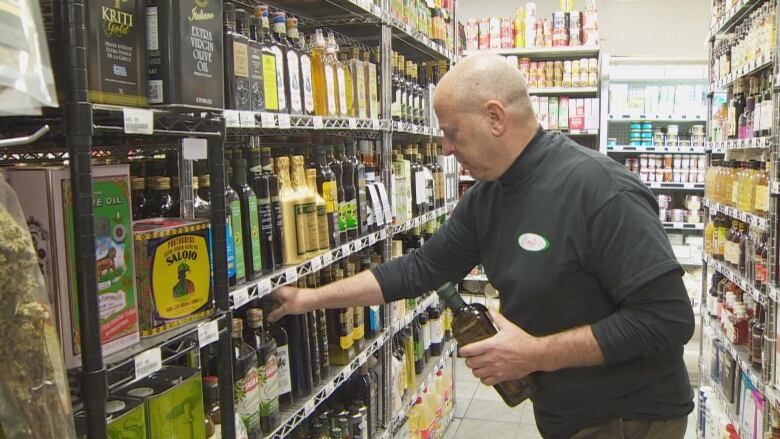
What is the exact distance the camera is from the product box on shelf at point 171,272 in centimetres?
159

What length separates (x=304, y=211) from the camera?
2.41 meters

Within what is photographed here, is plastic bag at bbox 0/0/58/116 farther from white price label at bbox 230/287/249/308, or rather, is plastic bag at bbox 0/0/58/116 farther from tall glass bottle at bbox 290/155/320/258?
tall glass bottle at bbox 290/155/320/258

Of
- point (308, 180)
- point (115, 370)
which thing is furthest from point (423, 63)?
point (115, 370)

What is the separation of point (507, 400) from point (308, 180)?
1033 mm

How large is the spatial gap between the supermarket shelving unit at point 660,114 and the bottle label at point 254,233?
5.50 metres

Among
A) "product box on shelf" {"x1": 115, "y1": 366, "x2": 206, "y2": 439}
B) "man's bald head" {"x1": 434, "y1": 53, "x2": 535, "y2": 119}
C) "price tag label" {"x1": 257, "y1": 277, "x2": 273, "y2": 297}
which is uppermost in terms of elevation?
"man's bald head" {"x1": 434, "y1": 53, "x2": 535, "y2": 119}

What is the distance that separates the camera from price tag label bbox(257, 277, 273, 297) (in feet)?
6.80

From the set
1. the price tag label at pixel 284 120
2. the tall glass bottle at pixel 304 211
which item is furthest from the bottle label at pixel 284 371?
the price tag label at pixel 284 120

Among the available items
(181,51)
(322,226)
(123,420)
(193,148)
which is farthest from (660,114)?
(123,420)

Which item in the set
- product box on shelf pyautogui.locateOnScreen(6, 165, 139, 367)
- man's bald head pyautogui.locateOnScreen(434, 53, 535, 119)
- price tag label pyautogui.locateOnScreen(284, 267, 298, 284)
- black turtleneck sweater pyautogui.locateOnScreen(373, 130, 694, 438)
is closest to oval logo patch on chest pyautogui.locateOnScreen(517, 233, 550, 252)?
black turtleneck sweater pyautogui.locateOnScreen(373, 130, 694, 438)

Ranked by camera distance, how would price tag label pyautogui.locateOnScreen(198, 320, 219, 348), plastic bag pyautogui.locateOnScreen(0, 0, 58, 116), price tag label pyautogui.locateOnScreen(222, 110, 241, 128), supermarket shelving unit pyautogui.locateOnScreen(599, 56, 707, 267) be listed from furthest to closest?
supermarket shelving unit pyautogui.locateOnScreen(599, 56, 707, 267) → price tag label pyautogui.locateOnScreen(222, 110, 241, 128) → price tag label pyautogui.locateOnScreen(198, 320, 219, 348) → plastic bag pyautogui.locateOnScreen(0, 0, 58, 116)

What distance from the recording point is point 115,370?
1.39 metres

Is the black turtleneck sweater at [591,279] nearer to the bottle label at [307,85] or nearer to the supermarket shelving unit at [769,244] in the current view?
the bottle label at [307,85]

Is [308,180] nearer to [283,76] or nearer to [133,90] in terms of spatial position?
[283,76]
